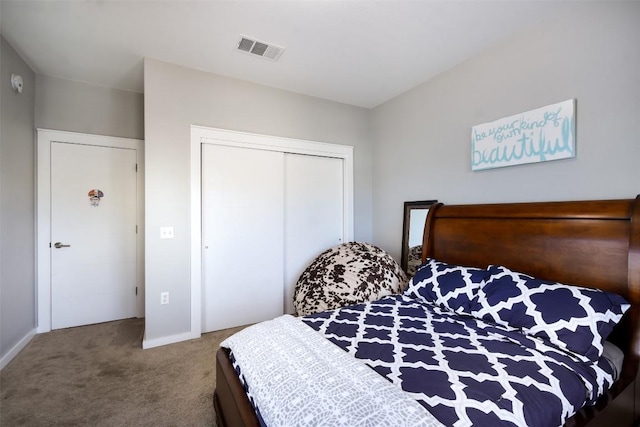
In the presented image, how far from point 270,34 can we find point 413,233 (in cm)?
233

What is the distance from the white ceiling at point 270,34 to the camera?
185 cm

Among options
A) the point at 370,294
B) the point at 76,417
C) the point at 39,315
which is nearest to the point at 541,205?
the point at 370,294

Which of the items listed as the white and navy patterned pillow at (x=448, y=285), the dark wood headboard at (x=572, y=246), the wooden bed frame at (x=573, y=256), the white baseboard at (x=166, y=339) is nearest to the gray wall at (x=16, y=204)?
the white baseboard at (x=166, y=339)

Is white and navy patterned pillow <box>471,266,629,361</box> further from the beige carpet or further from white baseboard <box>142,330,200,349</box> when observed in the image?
white baseboard <box>142,330,200,349</box>

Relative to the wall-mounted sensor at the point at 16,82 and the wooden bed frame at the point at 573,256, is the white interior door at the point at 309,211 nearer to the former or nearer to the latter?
the wooden bed frame at the point at 573,256

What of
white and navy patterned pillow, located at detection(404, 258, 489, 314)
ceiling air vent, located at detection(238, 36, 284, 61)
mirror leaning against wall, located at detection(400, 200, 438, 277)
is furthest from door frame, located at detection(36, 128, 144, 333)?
mirror leaning against wall, located at detection(400, 200, 438, 277)

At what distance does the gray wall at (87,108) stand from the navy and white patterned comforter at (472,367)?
311 centimetres

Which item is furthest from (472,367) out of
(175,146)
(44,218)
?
(44,218)

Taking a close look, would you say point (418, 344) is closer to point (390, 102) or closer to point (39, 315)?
point (390, 102)

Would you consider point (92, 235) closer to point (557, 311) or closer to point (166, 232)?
point (166, 232)

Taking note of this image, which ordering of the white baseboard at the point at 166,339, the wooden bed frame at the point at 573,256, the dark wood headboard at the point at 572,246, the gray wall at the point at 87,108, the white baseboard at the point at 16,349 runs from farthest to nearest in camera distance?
the gray wall at the point at 87,108 < the white baseboard at the point at 166,339 < the white baseboard at the point at 16,349 < the dark wood headboard at the point at 572,246 < the wooden bed frame at the point at 573,256

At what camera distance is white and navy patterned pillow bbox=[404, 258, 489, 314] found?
1.84m

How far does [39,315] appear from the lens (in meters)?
→ 2.78

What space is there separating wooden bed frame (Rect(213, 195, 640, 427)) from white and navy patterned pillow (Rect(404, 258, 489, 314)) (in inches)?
11.7
